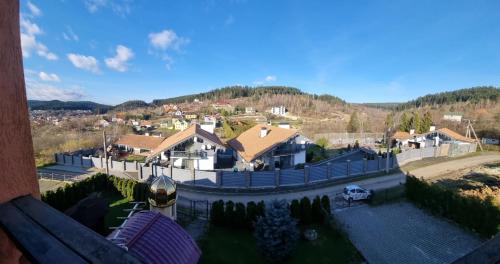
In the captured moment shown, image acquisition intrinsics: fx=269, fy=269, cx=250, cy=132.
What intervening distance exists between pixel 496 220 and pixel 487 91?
11110cm

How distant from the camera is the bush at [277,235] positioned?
410 inches

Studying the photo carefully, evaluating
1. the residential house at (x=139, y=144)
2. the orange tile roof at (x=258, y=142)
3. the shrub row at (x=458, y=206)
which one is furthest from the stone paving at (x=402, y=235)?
the residential house at (x=139, y=144)

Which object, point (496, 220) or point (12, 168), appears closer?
point (12, 168)

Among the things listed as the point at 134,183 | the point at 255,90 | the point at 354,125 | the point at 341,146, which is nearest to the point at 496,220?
the point at 134,183

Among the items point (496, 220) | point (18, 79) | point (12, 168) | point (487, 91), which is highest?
point (487, 91)

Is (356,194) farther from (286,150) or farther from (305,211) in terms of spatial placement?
(286,150)

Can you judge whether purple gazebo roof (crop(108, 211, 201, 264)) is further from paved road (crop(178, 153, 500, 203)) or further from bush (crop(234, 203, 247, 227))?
paved road (crop(178, 153, 500, 203))

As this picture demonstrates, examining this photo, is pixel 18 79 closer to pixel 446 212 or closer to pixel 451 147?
pixel 446 212

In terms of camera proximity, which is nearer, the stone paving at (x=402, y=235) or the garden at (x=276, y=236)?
the garden at (x=276, y=236)

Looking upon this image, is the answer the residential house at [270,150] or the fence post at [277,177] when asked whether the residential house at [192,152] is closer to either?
the residential house at [270,150]

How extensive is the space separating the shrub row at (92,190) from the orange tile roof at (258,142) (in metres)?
8.88

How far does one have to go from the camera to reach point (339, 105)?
11388 centimetres

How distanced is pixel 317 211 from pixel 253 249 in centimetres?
432

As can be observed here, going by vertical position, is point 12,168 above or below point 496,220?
above
